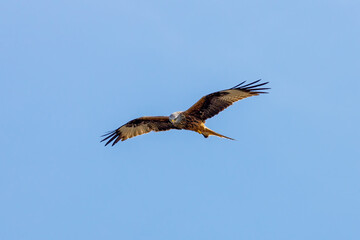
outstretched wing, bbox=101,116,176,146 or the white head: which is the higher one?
outstretched wing, bbox=101,116,176,146

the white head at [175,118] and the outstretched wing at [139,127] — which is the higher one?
the outstretched wing at [139,127]

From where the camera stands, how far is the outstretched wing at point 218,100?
1293 cm

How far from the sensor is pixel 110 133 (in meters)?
15.2

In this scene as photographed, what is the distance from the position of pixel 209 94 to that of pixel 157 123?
1.94 meters

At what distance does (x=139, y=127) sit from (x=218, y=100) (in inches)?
101

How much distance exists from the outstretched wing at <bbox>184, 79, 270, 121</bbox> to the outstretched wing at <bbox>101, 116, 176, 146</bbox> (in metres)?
1.03

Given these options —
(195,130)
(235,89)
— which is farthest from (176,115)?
(235,89)

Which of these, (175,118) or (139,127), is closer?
(175,118)

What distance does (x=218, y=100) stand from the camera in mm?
13203

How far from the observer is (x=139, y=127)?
14.7 metres

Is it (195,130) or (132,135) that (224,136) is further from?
(132,135)

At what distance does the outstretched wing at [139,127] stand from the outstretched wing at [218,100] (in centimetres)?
103

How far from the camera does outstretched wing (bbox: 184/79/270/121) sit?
12930mm

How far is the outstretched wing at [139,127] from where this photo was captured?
14.3 metres
